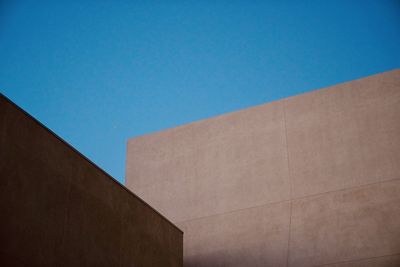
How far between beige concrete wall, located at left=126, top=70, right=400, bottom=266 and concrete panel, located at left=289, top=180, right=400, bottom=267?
2cm

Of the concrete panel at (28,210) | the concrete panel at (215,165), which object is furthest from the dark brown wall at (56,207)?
the concrete panel at (215,165)

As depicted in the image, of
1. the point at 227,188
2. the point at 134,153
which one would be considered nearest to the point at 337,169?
the point at 227,188

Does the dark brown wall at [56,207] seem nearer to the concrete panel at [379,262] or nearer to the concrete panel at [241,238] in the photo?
the concrete panel at [241,238]

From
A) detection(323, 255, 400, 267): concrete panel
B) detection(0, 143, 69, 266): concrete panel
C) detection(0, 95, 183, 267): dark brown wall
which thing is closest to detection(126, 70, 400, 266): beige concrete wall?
detection(323, 255, 400, 267): concrete panel

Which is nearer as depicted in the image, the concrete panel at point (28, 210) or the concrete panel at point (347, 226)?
the concrete panel at point (28, 210)

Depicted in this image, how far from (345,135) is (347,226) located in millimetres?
1837

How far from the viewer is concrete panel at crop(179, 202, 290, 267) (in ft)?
31.7

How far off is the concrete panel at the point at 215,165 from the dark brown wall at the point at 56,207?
4.53 m

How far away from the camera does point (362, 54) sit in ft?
68.3

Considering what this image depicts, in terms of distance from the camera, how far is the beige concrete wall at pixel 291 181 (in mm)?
9258

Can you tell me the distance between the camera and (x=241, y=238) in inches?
396

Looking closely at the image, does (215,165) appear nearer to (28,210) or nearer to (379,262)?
(379,262)

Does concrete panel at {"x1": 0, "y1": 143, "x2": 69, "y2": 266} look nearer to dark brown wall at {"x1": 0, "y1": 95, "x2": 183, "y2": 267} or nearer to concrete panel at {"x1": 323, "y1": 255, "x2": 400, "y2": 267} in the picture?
dark brown wall at {"x1": 0, "y1": 95, "x2": 183, "y2": 267}

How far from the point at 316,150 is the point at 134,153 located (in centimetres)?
424
